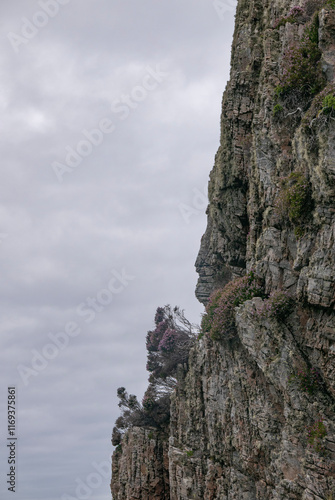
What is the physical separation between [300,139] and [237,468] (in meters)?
16.3

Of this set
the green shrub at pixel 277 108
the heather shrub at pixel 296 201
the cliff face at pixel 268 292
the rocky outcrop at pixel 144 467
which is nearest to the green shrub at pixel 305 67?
the cliff face at pixel 268 292

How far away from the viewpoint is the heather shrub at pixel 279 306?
20.5m

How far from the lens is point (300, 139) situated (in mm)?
20609

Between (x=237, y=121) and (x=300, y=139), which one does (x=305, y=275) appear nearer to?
(x=300, y=139)

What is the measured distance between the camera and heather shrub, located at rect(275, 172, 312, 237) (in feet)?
65.3

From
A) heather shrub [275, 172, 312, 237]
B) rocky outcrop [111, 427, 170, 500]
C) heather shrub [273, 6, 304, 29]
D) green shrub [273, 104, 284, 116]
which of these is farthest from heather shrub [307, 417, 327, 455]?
heather shrub [273, 6, 304, 29]

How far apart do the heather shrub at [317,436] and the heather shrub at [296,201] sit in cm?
771

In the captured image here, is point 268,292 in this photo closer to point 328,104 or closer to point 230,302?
point 230,302

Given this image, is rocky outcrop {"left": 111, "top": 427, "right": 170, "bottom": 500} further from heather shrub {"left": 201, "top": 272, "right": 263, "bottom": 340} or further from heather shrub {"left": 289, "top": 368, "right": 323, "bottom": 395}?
heather shrub {"left": 289, "top": 368, "right": 323, "bottom": 395}

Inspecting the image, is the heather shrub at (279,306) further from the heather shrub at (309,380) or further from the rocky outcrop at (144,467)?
the rocky outcrop at (144,467)

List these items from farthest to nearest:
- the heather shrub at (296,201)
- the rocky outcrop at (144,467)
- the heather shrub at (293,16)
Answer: the rocky outcrop at (144,467), the heather shrub at (293,16), the heather shrub at (296,201)

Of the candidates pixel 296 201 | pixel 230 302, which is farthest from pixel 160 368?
pixel 296 201

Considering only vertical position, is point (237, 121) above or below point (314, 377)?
above

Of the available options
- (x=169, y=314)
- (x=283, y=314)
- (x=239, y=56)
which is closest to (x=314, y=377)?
(x=283, y=314)
